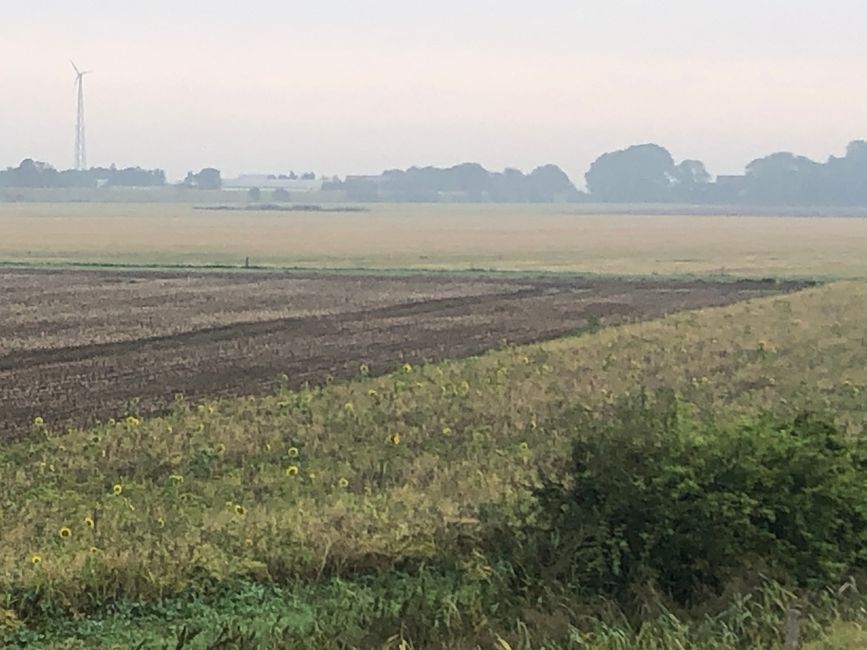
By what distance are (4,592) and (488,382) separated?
13828mm

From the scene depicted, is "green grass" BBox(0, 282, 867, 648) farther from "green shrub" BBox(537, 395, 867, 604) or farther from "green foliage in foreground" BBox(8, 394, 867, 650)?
"green shrub" BBox(537, 395, 867, 604)

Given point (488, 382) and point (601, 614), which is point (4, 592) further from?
point (488, 382)

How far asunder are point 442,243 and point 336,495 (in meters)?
76.3

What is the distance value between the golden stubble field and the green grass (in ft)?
131

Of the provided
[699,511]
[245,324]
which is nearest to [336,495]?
[699,511]

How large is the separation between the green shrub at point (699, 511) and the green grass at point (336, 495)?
2.25 ft

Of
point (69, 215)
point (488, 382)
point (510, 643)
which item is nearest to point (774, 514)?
point (510, 643)

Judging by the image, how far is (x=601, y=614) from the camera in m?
9.55

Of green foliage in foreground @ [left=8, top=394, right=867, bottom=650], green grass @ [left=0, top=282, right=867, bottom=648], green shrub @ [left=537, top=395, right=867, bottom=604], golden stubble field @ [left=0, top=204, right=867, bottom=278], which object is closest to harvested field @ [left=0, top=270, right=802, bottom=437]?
green grass @ [left=0, top=282, right=867, bottom=648]

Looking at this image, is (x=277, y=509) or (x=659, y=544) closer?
(x=659, y=544)

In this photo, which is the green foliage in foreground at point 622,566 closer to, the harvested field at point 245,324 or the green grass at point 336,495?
the green grass at point 336,495

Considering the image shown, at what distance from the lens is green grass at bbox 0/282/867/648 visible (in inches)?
400

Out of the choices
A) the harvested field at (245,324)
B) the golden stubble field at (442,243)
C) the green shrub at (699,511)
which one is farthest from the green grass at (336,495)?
the golden stubble field at (442,243)

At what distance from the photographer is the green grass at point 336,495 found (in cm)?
1015
